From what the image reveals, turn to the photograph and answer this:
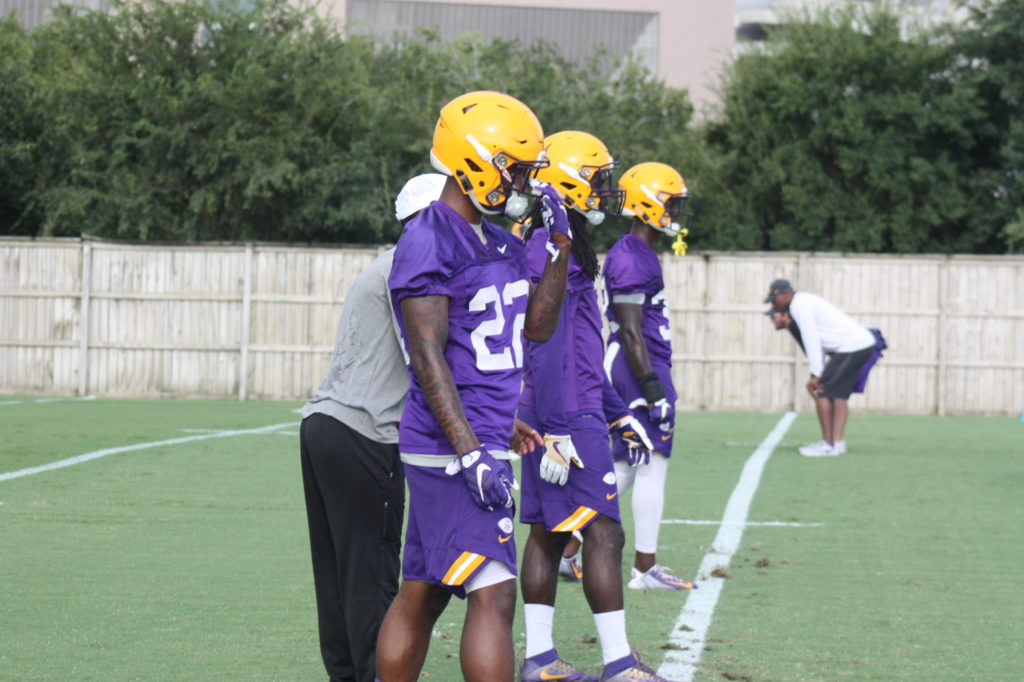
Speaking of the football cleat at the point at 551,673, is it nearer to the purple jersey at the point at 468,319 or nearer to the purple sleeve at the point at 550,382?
the purple sleeve at the point at 550,382

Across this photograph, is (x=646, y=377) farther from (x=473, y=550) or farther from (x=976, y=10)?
(x=976, y=10)

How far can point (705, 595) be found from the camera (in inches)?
292

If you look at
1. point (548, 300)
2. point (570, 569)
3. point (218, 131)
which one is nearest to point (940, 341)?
point (218, 131)

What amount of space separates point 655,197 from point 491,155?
3154 millimetres

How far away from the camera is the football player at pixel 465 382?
4156 mm

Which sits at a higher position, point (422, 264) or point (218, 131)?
point (218, 131)

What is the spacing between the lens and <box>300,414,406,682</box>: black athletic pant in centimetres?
491

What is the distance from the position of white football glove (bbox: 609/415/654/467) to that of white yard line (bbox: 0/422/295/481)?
644cm

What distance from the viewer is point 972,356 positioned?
76.8ft

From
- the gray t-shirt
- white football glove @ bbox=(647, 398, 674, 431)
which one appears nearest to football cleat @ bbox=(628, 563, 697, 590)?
white football glove @ bbox=(647, 398, 674, 431)

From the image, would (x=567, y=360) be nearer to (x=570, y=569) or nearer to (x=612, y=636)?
(x=612, y=636)

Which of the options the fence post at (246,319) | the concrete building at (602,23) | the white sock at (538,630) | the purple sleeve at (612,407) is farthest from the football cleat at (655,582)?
the concrete building at (602,23)

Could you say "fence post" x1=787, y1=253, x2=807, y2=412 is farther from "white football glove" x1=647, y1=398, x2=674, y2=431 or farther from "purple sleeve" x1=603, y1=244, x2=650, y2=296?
"purple sleeve" x1=603, y1=244, x2=650, y2=296

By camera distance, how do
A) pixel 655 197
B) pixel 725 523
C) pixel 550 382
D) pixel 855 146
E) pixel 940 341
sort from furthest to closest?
pixel 855 146, pixel 940 341, pixel 725 523, pixel 655 197, pixel 550 382
